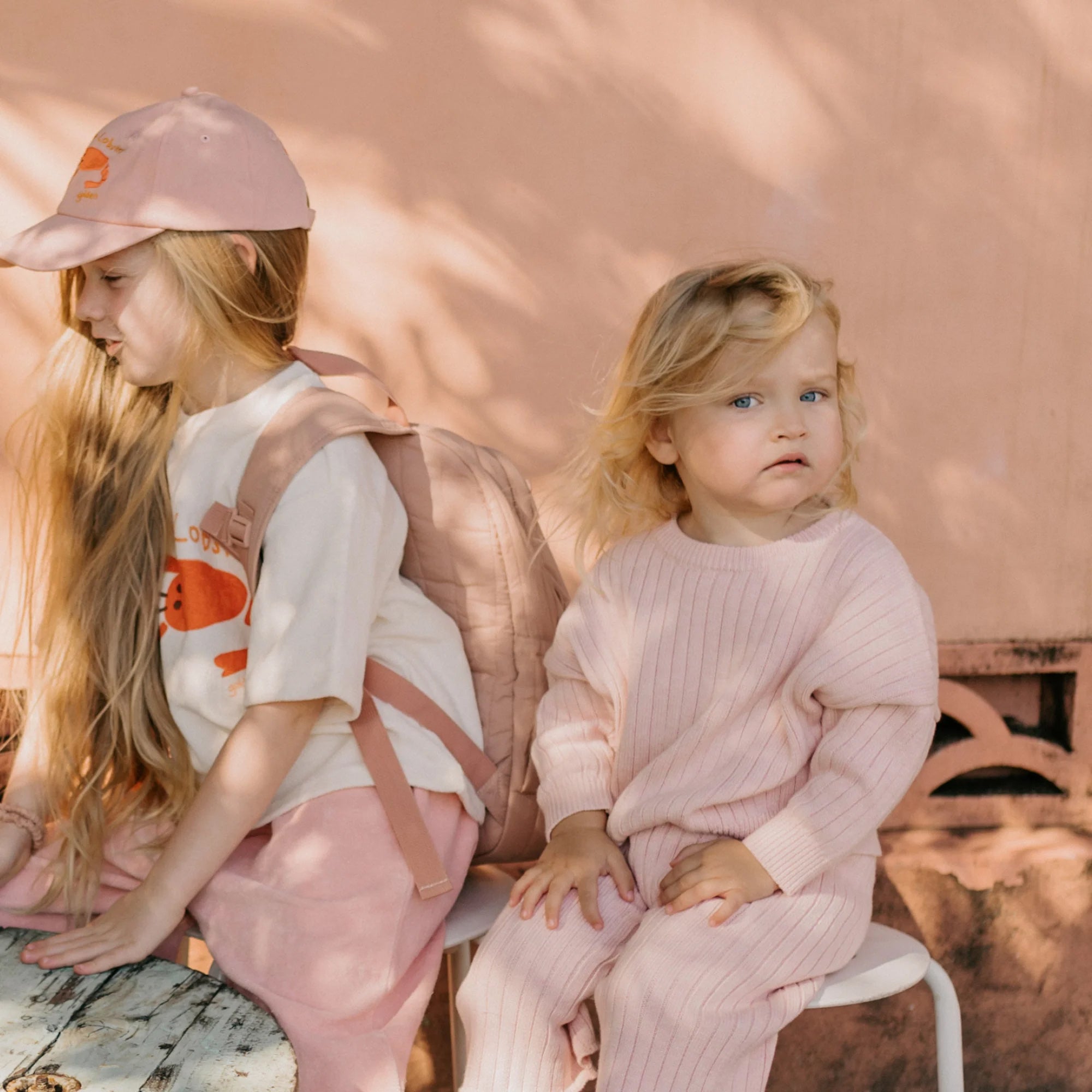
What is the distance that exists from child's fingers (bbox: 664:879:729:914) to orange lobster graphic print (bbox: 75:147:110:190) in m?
1.24

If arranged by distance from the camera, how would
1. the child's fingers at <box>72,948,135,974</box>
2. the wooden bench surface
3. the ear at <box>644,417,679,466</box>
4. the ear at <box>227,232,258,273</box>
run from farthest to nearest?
the ear at <box>644,417,679,466</box> → the ear at <box>227,232,258,273</box> → the child's fingers at <box>72,948,135,974</box> → the wooden bench surface

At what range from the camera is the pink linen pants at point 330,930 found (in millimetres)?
1723

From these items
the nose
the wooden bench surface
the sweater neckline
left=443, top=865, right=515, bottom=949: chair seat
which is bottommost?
left=443, top=865, right=515, bottom=949: chair seat

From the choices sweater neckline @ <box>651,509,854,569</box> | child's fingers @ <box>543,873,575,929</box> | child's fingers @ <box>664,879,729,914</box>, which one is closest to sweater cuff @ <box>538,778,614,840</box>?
child's fingers @ <box>543,873,575,929</box>

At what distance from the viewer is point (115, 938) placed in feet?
5.59

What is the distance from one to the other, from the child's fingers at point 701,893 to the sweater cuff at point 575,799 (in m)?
0.24

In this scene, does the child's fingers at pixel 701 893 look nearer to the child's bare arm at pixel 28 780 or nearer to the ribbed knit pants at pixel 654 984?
the ribbed knit pants at pixel 654 984

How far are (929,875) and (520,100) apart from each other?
5.37 ft

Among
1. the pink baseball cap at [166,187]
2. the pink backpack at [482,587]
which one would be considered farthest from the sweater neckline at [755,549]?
the pink baseball cap at [166,187]

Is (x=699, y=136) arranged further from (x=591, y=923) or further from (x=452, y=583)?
(x=591, y=923)

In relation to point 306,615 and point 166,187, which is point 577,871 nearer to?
point 306,615

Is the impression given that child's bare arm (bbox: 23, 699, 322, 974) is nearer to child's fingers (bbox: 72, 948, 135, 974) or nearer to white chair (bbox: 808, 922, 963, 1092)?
child's fingers (bbox: 72, 948, 135, 974)

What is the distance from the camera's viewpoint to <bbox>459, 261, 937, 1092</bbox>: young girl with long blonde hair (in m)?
1.70

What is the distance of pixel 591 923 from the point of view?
1827 mm
